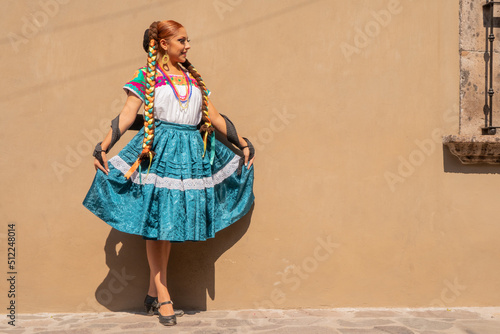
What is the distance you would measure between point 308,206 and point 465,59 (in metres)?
1.60

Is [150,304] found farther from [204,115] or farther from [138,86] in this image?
[138,86]

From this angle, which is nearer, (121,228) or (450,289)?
(121,228)

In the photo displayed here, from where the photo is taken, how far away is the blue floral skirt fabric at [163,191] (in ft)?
12.1

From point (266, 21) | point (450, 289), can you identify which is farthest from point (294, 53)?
point (450, 289)

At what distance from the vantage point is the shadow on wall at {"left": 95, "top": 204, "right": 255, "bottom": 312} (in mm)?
4156

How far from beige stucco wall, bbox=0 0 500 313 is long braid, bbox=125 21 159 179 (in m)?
0.40

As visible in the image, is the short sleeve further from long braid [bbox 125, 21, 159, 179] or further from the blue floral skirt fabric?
the blue floral skirt fabric

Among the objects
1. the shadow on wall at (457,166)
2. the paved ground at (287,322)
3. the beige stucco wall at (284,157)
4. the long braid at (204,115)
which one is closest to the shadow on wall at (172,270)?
the beige stucco wall at (284,157)

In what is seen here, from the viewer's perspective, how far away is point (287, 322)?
3.91 meters

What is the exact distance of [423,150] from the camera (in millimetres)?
4359

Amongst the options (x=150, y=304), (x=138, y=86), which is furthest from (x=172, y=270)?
(x=138, y=86)

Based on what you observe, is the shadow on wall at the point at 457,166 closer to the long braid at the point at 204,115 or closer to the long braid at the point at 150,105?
the long braid at the point at 204,115

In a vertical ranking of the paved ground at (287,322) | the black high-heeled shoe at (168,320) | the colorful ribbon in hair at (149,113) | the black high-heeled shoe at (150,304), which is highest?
the colorful ribbon in hair at (149,113)

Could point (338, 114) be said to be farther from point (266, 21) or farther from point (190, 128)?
point (190, 128)
